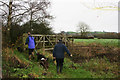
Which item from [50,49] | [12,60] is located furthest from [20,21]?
[12,60]

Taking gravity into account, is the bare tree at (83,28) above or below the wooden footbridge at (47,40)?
above

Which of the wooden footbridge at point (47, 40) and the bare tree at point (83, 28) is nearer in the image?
the wooden footbridge at point (47, 40)

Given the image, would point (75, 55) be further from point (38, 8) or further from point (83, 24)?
point (83, 24)

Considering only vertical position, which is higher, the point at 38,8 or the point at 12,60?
the point at 38,8

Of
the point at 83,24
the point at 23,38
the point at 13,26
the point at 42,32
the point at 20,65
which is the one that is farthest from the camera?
the point at 83,24

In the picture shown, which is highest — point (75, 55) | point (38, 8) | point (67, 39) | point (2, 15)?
point (38, 8)

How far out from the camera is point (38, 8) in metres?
16.2

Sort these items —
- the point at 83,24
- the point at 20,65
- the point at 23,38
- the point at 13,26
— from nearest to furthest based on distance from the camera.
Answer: the point at 20,65, the point at 23,38, the point at 13,26, the point at 83,24

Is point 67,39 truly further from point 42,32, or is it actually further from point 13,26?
point 13,26

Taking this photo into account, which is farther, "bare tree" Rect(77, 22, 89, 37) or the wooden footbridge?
"bare tree" Rect(77, 22, 89, 37)

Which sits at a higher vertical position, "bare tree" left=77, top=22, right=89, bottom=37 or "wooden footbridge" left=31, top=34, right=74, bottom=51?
"bare tree" left=77, top=22, right=89, bottom=37

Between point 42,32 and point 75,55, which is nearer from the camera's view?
point 75,55

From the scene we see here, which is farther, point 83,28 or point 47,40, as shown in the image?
point 83,28

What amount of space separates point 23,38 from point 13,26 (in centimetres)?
196
